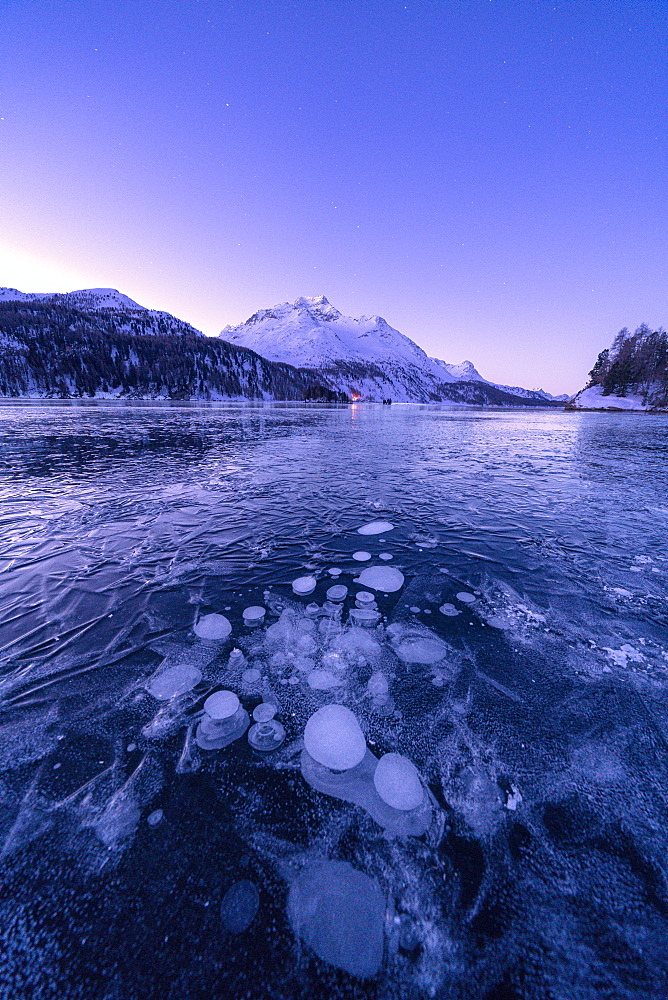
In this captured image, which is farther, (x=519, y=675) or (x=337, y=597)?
(x=337, y=597)

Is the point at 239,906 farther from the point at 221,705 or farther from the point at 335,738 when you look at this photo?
the point at 221,705

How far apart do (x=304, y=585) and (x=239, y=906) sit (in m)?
3.69

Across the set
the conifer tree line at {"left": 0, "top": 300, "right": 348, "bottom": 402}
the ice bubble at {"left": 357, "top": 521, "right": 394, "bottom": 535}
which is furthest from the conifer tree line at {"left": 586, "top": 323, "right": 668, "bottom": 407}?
the ice bubble at {"left": 357, "top": 521, "right": 394, "bottom": 535}

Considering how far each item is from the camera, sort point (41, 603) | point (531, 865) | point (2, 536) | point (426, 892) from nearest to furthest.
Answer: point (426, 892) < point (531, 865) < point (41, 603) < point (2, 536)

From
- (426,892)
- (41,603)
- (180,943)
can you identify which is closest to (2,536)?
(41,603)

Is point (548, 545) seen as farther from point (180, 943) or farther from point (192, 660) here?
point (180, 943)

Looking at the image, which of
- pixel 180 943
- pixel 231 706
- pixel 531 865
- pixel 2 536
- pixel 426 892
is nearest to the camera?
pixel 180 943

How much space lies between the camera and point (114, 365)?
15550 centimetres

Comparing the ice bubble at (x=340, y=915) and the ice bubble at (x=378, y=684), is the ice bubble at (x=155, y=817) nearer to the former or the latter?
the ice bubble at (x=340, y=915)

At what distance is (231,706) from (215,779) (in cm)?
66

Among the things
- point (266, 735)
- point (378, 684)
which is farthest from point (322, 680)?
point (266, 735)

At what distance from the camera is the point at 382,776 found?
109 inches

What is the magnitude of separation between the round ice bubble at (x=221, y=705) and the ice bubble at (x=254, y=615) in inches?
47.0

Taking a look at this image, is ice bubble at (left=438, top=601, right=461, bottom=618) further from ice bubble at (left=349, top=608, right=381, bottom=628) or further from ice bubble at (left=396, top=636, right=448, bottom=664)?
ice bubble at (left=349, top=608, right=381, bottom=628)
